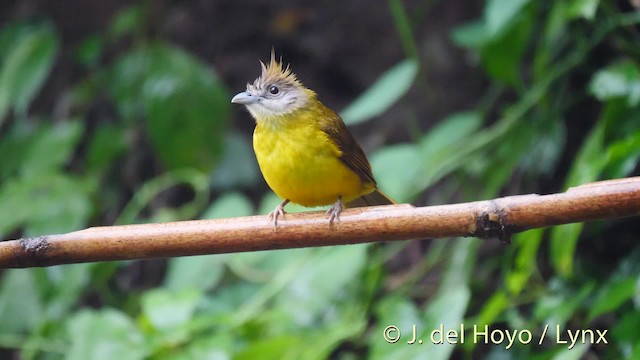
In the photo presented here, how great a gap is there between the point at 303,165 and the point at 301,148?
0.23 feet

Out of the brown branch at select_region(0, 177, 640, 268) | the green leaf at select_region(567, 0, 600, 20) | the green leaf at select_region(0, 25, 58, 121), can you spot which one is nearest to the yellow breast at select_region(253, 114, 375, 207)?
the brown branch at select_region(0, 177, 640, 268)

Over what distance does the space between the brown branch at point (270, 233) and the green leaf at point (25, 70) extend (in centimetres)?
248

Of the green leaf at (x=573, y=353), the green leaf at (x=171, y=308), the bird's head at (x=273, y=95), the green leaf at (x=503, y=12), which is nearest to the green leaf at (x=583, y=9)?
the green leaf at (x=503, y=12)

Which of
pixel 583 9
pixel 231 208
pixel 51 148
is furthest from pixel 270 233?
pixel 51 148

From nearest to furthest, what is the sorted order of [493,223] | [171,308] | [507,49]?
[493,223] → [171,308] → [507,49]

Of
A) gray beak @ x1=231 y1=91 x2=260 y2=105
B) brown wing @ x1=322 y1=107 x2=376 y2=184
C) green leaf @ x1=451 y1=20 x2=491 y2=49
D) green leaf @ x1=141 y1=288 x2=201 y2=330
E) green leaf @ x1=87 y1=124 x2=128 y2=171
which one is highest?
green leaf @ x1=451 y1=20 x2=491 y2=49

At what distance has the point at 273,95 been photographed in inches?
117

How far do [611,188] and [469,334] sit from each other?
61.6 inches

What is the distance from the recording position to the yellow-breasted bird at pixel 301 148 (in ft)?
8.66

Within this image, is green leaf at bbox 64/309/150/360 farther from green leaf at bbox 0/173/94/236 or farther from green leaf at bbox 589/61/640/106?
green leaf at bbox 589/61/640/106

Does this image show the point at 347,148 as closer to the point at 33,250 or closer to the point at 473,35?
the point at 33,250

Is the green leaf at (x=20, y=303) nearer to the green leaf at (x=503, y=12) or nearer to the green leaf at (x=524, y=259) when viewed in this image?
the green leaf at (x=524, y=259)

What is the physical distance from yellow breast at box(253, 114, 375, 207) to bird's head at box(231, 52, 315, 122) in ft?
0.28

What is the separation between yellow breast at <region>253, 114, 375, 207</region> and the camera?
2629 millimetres
